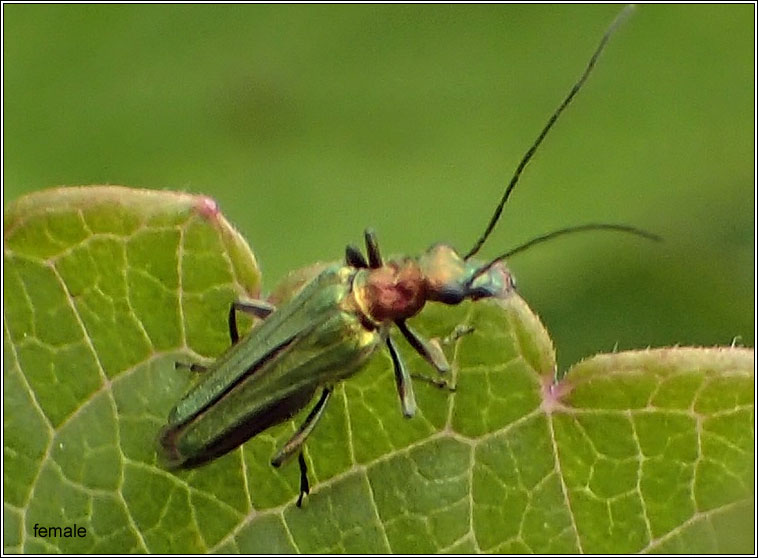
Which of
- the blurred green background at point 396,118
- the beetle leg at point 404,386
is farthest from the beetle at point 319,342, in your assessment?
the blurred green background at point 396,118

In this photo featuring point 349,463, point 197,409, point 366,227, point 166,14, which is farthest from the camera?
point 166,14

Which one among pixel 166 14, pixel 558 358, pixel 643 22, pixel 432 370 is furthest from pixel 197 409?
pixel 643 22

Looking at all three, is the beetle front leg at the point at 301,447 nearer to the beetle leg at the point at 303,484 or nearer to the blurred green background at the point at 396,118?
the beetle leg at the point at 303,484

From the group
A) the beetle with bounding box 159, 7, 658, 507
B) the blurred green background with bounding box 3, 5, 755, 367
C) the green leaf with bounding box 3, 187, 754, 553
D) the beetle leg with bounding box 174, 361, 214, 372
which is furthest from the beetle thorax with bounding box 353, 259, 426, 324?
the beetle leg with bounding box 174, 361, 214, 372

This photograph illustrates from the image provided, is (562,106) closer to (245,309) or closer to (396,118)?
(245,309)

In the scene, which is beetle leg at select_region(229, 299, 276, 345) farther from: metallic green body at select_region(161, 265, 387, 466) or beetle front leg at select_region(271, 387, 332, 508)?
beetle front leg at select_region(271, 387, 332, 508)

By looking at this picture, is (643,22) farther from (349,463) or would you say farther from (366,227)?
(349,463)
